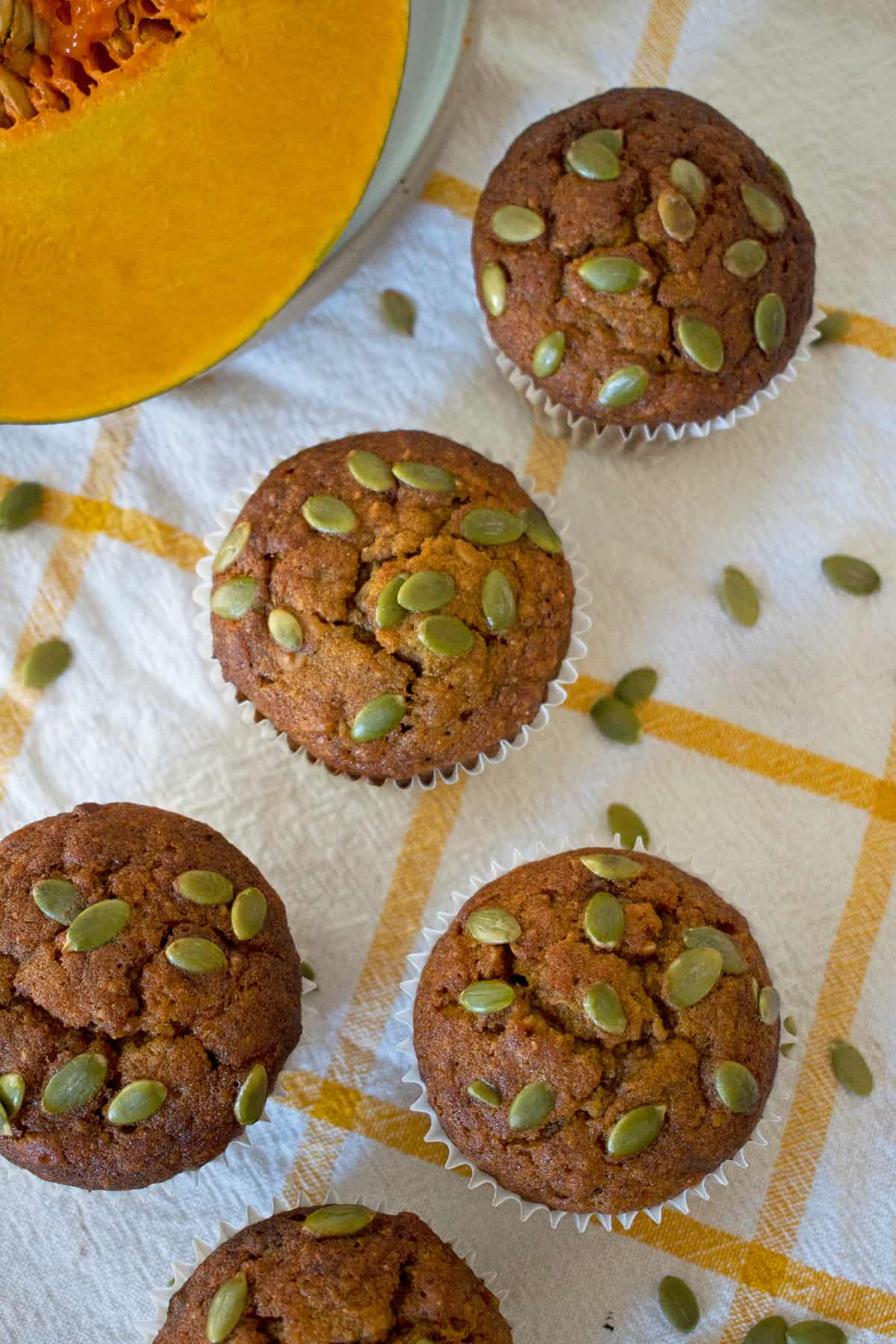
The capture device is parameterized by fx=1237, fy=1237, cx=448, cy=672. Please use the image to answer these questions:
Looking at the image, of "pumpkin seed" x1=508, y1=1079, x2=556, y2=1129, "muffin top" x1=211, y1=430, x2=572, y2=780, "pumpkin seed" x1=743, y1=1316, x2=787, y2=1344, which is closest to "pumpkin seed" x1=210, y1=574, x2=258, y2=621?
"muffin top" x1=211, y1=430, x2=572, y2=780

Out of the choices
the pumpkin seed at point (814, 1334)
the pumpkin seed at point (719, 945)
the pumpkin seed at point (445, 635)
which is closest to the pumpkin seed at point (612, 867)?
the pumpkin seed at point (719, 945)

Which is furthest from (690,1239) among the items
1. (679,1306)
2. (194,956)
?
(194,956)

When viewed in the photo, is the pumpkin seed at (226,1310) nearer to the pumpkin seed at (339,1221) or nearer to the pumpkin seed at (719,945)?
the pumpkin seed at (339,1221)

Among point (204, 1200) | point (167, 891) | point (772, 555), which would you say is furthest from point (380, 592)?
point (204, 1200)

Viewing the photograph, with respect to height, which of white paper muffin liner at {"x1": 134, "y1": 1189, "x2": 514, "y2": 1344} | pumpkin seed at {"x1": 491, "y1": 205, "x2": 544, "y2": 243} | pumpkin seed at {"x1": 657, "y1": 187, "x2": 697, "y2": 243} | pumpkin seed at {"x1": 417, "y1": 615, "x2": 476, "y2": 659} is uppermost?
pumpkin seed at {"x1": 657, "y1": 187, "x2": 697, "y2": 243}

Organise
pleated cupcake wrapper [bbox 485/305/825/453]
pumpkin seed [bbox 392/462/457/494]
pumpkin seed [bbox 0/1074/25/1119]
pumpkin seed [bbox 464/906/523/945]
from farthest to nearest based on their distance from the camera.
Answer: pleated cupcake wrapper [bbox 485/305/825/453]
pumpkin seed [bbox 392/462/457/494]
pumpkin seed [bbox 464/906/523/945]
pumpkin seed [bbox 0/1074/25/1119]

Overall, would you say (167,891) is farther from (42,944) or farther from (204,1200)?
(204,1200)

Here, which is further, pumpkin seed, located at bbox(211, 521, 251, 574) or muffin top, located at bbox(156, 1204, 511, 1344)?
pumpkin seed, located at bbox(211, 521, 251, 574)

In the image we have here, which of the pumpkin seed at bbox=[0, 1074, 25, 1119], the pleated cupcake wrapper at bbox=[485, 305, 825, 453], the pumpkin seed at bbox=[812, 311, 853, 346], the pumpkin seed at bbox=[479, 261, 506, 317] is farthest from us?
the pumpkin seed at bbox=[812, 311, 853, 346]

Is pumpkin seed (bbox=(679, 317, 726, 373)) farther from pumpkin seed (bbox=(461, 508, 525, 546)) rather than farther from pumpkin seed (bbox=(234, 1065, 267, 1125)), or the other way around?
pumpkin seed (bbox=(234, 1065, 267, 1125))
